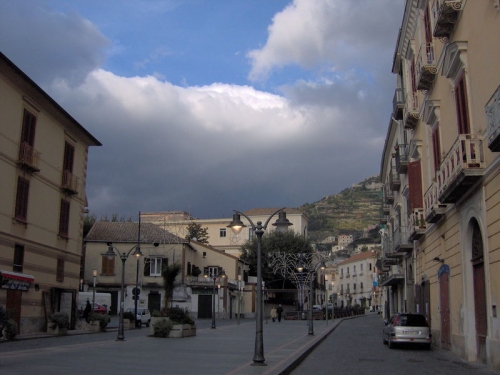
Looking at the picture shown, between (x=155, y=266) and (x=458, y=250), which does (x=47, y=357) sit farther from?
(x=155, y=266)

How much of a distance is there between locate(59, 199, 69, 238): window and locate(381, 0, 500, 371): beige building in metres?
19.3

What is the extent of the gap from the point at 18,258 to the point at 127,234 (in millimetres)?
31782

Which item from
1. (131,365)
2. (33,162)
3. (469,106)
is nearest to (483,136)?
(469,106)

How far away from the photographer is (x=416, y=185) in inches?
989

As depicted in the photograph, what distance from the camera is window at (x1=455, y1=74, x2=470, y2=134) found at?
16.8 meters

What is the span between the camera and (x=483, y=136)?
1498cm

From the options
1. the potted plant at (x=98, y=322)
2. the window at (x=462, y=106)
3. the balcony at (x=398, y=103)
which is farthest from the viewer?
the potted plant at (x=98, y=322)

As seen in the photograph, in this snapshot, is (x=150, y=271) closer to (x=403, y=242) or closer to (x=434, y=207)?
(x=403, y=242)

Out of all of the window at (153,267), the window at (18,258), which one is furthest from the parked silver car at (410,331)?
the window at (153,267)

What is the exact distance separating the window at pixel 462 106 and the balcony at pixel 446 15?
1584 millimetres

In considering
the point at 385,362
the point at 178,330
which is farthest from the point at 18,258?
the point at 385,362

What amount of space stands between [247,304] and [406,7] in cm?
5227

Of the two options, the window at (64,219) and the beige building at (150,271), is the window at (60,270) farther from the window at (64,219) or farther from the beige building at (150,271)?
the beige building at (150,271)

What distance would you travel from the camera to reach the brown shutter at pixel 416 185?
25.0m
